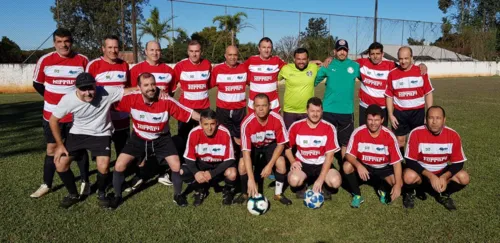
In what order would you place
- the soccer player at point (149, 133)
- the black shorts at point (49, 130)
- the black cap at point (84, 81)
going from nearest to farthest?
the black cap at point (84, 81)
the soccer player at point (149, 133)
the black shorts at point (49, 130)

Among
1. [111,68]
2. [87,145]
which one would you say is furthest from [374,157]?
[111,68]

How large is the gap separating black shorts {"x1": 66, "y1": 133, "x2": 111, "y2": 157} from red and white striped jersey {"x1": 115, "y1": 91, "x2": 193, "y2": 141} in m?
0.43

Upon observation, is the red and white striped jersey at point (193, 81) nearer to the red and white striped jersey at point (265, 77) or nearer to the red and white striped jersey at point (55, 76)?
the red and white striped jersey at point (265, 77)

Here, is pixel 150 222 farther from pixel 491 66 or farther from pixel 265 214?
pixel 491 66

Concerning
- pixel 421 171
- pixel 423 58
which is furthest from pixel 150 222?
pixel 423 58

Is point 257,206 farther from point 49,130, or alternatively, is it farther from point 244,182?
point 49,130

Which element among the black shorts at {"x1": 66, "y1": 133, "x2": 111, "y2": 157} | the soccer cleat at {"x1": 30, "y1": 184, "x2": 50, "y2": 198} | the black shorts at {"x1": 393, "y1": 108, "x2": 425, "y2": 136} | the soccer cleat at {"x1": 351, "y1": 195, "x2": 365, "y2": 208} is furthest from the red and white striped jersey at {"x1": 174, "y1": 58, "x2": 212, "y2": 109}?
the black shorts at {"x1": 393, "y1": 108, "x2": 425, "y2": 136}

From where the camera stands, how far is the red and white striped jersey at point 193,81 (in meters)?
5.29

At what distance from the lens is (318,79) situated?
552cm

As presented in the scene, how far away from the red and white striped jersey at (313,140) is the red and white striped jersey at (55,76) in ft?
9.51

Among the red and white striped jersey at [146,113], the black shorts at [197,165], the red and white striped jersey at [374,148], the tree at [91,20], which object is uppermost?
the tree at [91,20]

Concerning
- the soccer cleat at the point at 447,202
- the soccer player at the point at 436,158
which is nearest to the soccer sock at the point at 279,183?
the soccer player at the point at 436,158

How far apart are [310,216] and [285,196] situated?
706 mm

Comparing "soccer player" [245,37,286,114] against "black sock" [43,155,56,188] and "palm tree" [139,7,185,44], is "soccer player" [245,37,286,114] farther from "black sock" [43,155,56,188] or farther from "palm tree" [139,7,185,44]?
"palm tree" [139,7,185,44]
